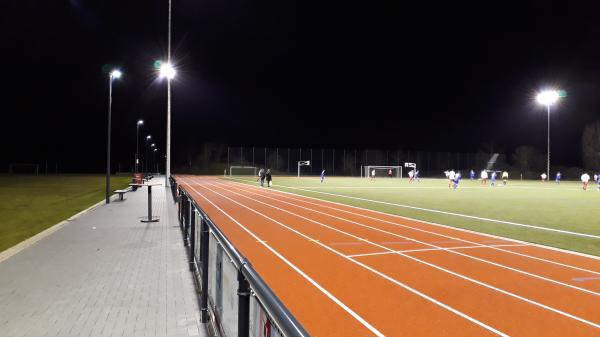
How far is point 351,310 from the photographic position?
5.37 metres

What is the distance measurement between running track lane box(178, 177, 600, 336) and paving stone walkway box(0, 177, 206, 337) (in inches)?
54.3

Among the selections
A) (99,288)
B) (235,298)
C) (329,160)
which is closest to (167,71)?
(99,288)

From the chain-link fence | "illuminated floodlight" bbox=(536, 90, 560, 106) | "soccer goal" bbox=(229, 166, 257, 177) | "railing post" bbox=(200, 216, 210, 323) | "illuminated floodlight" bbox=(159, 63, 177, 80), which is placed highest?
"illuminated floodlight" bbox=(536, 90, 560, 106)

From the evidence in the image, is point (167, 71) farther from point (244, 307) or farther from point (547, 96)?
point (547, 96)

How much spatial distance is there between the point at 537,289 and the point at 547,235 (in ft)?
20.2

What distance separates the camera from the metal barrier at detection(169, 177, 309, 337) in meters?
2.12

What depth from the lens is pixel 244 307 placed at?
273 cm

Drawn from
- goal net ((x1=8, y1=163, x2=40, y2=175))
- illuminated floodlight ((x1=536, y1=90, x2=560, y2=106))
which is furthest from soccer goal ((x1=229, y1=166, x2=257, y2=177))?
illuminated floodlight ((x1=536, y1=90, x2=560, y2=106))

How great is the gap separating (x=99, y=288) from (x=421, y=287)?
4.59 m

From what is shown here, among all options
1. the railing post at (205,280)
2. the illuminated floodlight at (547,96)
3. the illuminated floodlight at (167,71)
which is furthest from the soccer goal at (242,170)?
the railing post at (205,280)

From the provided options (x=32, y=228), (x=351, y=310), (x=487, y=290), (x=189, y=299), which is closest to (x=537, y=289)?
(x=487, y=290)

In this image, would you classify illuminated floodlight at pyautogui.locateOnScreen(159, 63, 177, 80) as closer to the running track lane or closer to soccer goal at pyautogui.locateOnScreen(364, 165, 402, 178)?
the running track lane

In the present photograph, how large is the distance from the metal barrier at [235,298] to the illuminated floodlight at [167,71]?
2907cm

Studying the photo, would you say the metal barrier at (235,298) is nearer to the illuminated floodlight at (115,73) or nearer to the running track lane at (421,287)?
the running track lane at (421,287)
